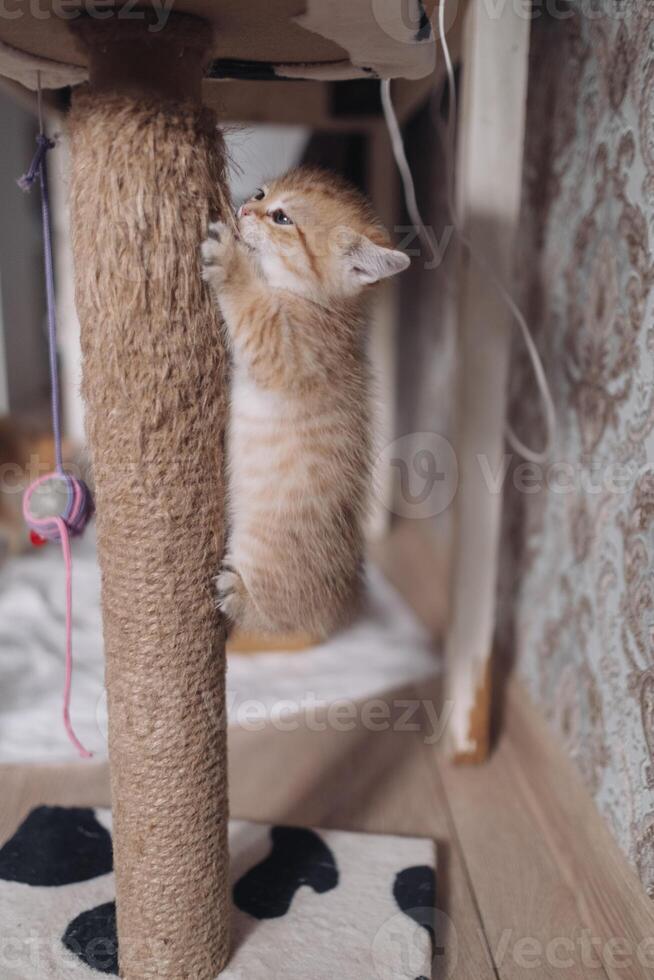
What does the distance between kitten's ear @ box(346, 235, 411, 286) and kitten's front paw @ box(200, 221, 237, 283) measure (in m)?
0.11

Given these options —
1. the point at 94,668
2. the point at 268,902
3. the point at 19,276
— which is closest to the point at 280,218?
the point at 268,902

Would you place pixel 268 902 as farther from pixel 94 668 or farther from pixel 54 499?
pixel 94 668

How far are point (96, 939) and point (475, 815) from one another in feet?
1.60

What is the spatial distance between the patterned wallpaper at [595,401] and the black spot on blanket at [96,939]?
0.54 m

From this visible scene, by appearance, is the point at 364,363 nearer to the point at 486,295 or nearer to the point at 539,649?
the point at 486,295

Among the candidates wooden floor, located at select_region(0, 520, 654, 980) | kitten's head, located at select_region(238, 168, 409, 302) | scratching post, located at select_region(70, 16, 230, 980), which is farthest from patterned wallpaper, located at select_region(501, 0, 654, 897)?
scratching post, located at select_region(70, 16, 230, 980)

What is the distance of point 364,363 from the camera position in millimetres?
756

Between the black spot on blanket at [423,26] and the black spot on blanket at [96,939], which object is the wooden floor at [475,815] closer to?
the black spot on blanket at [96,939]

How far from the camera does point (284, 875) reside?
86 cm

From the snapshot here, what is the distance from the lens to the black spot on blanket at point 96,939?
736mm

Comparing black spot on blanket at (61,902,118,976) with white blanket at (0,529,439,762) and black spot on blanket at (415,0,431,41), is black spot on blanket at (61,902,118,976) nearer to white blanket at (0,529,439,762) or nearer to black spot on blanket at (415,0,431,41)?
white blanket at (0,529,439,762)

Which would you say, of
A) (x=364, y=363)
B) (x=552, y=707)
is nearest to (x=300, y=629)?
(x=364, y=363)

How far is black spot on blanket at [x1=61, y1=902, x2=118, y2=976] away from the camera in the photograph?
736 millimetres

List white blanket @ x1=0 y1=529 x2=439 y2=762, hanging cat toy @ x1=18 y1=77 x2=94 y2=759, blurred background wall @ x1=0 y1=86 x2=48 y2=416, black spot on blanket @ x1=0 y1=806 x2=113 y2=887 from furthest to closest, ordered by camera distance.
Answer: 1. blurred background wall @ x1=0 y1=86 x2=48 y2=416
2. white blanket @ x1=0 y1=529 x2=439 y2=762
3. black spot on blanket @ x1=0 y1=806 x2=113 y2=887
4. hanging cat toy @ x1=18 y1=77 x2=94 y2=759
